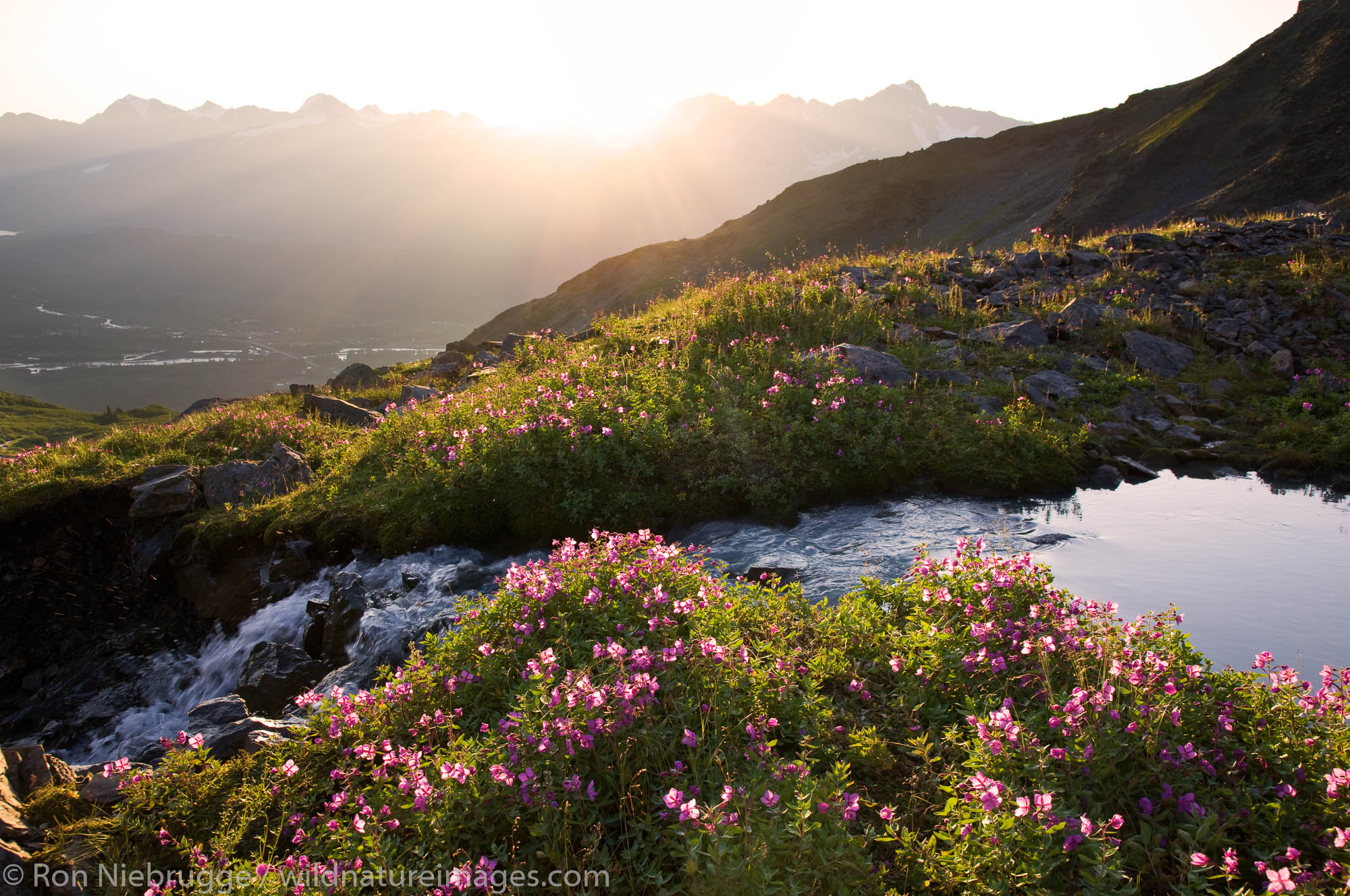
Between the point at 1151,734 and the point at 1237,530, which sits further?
the point at 1237,530

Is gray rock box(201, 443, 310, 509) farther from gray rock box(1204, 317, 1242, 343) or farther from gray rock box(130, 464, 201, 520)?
gray rock box(1204, 317, 1242, 343)

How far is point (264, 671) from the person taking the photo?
6.30m

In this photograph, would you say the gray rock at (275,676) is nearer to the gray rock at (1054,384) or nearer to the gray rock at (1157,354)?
the gray rock at (1054,384)

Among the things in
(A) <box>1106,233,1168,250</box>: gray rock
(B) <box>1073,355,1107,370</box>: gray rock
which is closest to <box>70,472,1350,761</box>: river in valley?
(B) <box>1073,355,1107,370</box>: gray rock

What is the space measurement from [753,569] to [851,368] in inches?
201

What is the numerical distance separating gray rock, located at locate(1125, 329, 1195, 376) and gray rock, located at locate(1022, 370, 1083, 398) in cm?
186

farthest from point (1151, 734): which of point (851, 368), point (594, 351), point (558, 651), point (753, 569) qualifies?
point (594, 351)

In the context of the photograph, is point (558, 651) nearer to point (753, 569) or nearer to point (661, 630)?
point (661, 630)

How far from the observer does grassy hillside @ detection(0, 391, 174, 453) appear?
99.2 m

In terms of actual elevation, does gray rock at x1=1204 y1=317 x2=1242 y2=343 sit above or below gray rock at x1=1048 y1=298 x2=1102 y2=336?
below

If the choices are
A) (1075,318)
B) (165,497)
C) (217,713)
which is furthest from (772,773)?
(1075,318)

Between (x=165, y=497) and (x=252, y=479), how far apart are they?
1183mm

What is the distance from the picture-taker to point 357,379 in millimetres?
21453

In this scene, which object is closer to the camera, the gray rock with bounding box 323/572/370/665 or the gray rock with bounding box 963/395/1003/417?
the gray rock with bounding box 323/572/370/665
